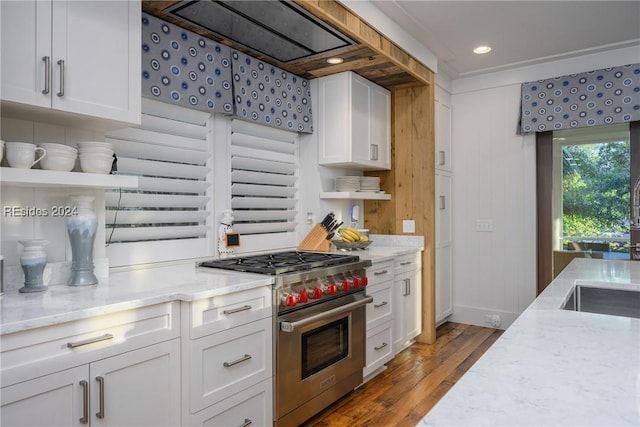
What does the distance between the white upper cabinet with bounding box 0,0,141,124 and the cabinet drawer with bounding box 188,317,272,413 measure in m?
1.04

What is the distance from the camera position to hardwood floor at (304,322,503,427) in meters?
2.49

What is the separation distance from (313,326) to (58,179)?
4.64ft

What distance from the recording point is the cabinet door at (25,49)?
4.85 ft

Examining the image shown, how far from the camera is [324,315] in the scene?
2.38 metres

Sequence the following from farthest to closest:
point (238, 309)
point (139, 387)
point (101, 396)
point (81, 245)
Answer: point (238, 309)
point (81, 245)
point (139, 387)
point (101, 396)

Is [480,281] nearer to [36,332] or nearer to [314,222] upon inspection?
[314,222]

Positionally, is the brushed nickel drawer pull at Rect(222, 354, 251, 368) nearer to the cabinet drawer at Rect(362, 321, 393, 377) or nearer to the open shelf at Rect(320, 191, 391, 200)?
the cabinet drawer at Rect(362, 321, 393, 377)

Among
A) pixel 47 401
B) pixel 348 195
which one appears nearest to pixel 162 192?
pixel 47 401

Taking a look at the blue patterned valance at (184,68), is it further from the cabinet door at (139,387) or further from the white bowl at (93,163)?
the cabinet door at (139,387)

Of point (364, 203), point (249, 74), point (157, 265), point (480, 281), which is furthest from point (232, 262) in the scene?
point (480, 281)

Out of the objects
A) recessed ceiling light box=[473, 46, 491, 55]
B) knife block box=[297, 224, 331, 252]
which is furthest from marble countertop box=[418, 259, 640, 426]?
recessed ceiling light box=[473, 46, 491, 55]

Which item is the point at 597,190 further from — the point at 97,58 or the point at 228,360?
the point at 97,58

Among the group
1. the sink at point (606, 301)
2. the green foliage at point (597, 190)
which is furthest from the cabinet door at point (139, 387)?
the green foliage at point (597, 190)

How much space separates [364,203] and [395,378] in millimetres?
1691
